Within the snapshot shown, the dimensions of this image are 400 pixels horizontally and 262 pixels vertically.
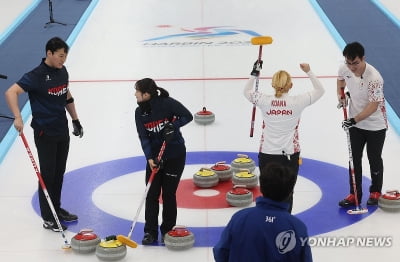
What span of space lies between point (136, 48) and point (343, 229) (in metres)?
7.44

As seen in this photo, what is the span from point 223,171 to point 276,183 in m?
4.42

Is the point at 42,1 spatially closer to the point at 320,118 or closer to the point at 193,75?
the point at 193,75

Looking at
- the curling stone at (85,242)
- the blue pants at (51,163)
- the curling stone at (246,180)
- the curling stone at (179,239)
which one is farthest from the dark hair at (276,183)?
the curling stone at (246,180)

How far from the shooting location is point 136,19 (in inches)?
648

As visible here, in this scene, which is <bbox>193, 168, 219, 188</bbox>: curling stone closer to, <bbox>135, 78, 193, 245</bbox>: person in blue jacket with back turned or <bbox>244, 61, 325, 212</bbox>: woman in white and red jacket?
<bbox>135, 78, 193, 245</bbox>: person in blue jacket with back turned

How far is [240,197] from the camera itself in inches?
324

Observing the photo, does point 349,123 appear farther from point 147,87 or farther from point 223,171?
point 147,87

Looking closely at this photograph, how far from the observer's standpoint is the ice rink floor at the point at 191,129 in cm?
775

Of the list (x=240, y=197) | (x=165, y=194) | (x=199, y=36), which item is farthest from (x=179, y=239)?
(x=199, y=36)

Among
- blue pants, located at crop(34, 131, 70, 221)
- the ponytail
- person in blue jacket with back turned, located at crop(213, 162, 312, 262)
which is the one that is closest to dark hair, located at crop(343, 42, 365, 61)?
the ponytail

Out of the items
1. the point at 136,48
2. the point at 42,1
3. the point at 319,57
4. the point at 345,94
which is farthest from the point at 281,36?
the point at 345,94

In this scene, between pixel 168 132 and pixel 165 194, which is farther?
pixel 165 194

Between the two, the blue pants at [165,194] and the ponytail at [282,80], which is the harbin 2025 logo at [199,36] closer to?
the blue pants at [165,194]

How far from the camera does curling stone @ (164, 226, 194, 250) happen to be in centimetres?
735
